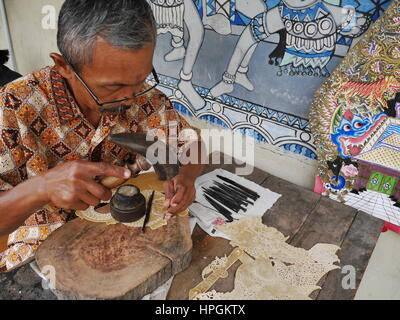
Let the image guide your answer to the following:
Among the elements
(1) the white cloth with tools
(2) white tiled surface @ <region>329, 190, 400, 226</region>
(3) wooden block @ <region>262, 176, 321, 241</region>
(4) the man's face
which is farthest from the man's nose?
(2) white tiled surface @ <region>329, 190, 400, 226</region>

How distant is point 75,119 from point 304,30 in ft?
4.41

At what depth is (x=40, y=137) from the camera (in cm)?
157

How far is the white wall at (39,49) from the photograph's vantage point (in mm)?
2150

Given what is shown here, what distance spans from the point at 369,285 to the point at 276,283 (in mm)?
1212

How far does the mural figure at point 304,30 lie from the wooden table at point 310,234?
76cm

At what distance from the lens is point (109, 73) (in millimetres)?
1297

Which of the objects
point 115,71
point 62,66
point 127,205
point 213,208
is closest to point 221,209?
point 213,208

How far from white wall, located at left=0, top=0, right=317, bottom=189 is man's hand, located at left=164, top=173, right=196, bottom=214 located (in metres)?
0.74

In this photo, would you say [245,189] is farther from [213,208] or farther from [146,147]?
[146,147]

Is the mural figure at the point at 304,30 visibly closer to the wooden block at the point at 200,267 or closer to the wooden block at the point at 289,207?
the wooden block at the point at 289,207

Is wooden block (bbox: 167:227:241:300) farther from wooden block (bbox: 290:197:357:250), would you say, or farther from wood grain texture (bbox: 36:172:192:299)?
wooden block (bbox: 290:197:357:250)

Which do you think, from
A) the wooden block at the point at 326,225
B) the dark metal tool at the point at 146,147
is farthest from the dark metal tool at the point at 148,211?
the wooden block at the point at 326,225
